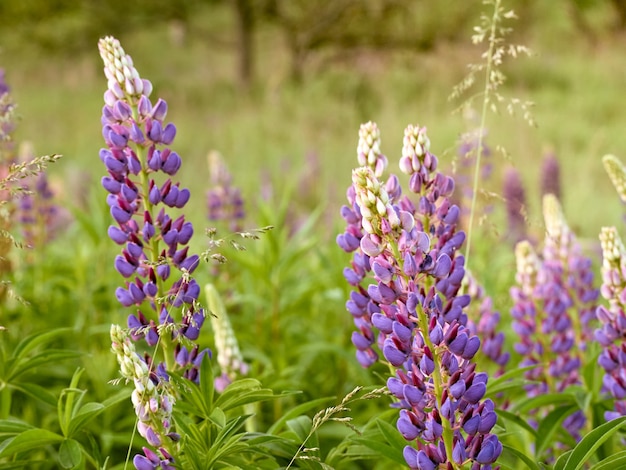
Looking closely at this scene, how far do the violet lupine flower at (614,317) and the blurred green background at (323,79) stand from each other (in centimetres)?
970

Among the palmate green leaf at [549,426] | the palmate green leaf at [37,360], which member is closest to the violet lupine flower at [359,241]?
the palmate green leaf at [549,426]

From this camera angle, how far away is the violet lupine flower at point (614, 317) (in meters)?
1.69

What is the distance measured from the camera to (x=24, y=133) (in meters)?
17.1

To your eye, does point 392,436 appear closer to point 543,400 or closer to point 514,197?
point 543,400

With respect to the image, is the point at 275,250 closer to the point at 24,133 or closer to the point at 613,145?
the point at 613,145

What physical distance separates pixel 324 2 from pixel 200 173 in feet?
31.2

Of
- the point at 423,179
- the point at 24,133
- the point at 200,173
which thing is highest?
the point at 24,133

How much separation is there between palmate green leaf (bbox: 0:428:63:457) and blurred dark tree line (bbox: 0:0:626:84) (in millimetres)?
18732

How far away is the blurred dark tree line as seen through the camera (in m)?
19.9

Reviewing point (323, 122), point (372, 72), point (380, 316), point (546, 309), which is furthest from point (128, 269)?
point (372, 72)

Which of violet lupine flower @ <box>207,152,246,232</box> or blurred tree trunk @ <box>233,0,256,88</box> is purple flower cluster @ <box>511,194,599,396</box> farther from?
blurred tree trunk @ <box>233,0,256,88</box>

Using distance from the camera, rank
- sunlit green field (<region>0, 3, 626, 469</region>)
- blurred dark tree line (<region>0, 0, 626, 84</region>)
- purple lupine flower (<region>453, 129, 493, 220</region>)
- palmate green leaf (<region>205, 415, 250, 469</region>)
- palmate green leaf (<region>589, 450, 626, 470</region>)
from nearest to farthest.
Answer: palmate green leaf (<region>589, 450, 626, 470</region>)
palmate green leaf (<region>205, 415, 250, 469</region>)
sunlit green field (<region>0, 3, 626, 469</region>)
purple lupine flower (<region>453, 129, 493, 220</region>)
blurred dark tree line (<region>0, 0, 626, 84</region>)

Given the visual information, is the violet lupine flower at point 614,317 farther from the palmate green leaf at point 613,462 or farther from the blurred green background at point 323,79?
the blurred green background at point 323,79

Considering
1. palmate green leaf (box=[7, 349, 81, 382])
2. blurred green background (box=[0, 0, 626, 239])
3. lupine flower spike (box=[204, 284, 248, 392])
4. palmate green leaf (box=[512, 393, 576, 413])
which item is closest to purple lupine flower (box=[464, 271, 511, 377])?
palmate green leaf (box=[512, 393, 576, 413])
